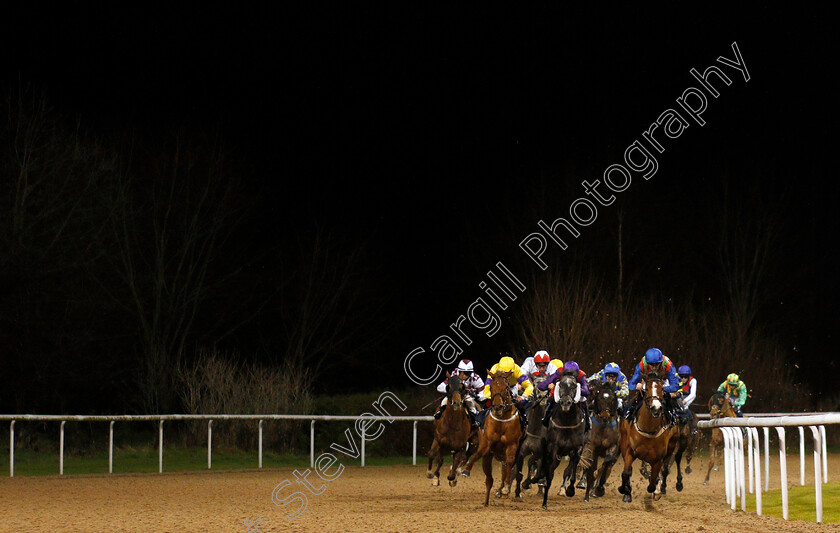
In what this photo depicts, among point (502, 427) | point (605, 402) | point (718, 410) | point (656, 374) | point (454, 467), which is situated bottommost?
point (454, 467)

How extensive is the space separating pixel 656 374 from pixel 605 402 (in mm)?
1235

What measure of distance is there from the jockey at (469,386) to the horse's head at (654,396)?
9.41 feet

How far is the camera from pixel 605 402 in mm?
12883

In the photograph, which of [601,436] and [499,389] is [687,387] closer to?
[601,436]

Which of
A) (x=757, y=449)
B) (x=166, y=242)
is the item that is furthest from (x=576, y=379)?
(x=166, y=242)

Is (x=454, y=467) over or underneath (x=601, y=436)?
underneath

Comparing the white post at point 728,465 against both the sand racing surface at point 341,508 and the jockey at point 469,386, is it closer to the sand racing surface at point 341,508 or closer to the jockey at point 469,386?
the sand racing surface at point 341,508

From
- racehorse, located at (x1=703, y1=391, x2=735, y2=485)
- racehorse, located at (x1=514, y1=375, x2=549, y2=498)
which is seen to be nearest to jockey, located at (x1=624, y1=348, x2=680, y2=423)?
racehorse, located at (x1=514, y1=375, x2=549, y2=498)

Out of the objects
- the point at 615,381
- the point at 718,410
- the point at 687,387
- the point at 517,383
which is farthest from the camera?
the point at 718,410

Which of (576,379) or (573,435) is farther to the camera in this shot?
(573,435)

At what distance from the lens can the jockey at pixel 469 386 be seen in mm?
14070

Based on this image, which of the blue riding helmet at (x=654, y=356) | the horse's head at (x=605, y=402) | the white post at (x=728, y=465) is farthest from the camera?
the horse's head at (x=605, y=402)

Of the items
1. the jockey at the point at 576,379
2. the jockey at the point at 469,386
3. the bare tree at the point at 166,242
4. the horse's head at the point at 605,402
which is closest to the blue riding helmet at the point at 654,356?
the jockey at the point at 576,379

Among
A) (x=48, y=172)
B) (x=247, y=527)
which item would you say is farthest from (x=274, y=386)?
(x=247, y=527)
